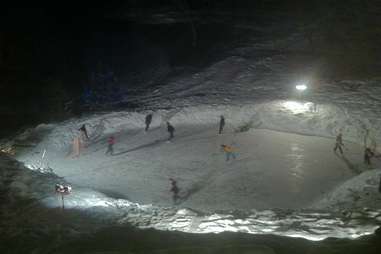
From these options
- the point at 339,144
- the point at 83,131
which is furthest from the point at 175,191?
the point at 83,131

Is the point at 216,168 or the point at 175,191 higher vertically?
the point at 216,168

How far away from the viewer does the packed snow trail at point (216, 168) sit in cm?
1609

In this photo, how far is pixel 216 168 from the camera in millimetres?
18469

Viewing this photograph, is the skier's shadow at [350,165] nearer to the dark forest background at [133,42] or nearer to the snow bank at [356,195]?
the snow bank at [356,195]

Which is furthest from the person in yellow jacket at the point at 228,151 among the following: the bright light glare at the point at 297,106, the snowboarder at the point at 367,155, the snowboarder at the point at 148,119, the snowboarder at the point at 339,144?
the snowboarder at the point at 148,119

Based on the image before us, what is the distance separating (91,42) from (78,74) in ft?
21.6

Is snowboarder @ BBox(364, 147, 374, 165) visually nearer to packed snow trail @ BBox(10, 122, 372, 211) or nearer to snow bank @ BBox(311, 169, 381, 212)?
packed snow trail @ BBox(10, 122, 372, 211)

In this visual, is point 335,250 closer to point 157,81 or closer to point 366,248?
point 366,248

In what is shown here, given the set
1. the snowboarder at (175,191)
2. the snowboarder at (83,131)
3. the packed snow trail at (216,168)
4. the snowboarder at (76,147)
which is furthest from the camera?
the snowboarder at (83,131)

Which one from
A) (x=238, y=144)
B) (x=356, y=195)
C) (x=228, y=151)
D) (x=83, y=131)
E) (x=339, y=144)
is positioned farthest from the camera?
(x=83, y=131)

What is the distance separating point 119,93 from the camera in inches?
1196

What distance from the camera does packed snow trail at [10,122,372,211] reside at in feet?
52.8

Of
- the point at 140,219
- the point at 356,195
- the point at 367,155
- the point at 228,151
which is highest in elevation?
the point at 367,155

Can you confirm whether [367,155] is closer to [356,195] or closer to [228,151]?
[356,195]
